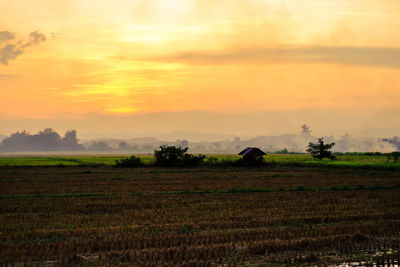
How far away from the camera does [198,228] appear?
16578mm

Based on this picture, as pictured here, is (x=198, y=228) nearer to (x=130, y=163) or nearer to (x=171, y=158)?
(x=171, y=158)

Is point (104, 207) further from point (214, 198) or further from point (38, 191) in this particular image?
point (38, 191)

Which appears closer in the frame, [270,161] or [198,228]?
[198,228]

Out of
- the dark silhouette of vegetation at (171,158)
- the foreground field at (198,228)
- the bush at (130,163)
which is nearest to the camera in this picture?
the foreground field at (198,228)

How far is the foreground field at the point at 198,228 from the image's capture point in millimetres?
12578

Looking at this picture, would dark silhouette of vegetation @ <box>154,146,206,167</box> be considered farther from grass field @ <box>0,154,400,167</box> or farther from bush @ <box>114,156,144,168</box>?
grass field @ <box>0,154,400,167</box>

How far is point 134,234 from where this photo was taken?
605 inches

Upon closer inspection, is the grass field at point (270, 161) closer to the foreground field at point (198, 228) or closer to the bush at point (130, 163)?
the bush at point (130, 163)

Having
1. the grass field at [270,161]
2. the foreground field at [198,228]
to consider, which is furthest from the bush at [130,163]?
the foreground field at [198,228]

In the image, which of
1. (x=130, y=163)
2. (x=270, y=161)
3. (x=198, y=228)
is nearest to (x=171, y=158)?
(x=130, y=163)

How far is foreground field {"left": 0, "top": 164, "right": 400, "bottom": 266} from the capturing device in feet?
41.3

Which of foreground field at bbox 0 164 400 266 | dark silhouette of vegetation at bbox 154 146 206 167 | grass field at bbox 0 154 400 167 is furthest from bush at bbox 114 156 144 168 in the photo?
foreground field at bbox 0 164 400 266

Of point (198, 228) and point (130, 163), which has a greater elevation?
point (130, 163)

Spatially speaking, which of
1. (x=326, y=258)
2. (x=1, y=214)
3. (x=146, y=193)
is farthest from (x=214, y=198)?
(x=326, y=258)
